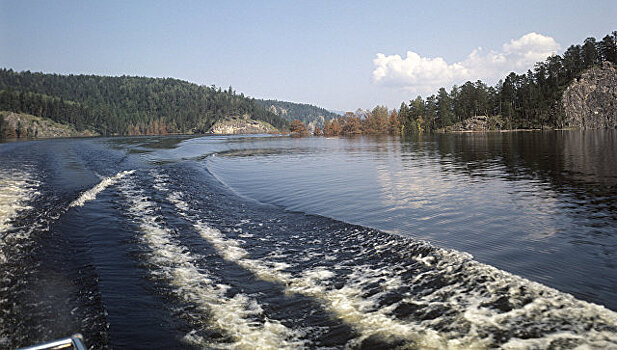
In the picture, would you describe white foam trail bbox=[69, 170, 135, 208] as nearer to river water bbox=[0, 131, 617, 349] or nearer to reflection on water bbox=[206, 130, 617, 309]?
river water bbox=[0, 131, 617, 349]

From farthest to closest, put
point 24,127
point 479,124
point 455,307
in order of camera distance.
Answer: point 24,127 < point 479,124 < point 455,307

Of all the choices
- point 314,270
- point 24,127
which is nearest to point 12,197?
point 314,270

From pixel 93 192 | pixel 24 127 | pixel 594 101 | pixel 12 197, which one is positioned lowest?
pixel 93 192

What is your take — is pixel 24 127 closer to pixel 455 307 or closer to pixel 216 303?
pixel 216 303

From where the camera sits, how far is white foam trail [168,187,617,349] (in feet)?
16.2

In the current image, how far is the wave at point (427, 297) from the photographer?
16.4ft

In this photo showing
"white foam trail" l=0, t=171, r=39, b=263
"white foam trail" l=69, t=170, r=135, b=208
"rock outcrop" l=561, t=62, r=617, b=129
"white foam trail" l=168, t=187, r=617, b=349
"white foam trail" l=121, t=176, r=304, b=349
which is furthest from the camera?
"rock outcrop" l=561, t=62, r=617, b=129

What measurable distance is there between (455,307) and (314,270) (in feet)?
10.1

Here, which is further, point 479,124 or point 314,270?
point 479,124

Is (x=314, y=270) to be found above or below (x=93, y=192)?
below

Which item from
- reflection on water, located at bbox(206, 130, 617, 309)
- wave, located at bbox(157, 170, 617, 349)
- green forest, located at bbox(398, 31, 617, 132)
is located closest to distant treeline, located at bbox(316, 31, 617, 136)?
green forest, located at bbox(398, 31, 617, 132)

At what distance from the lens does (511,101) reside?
17112cm

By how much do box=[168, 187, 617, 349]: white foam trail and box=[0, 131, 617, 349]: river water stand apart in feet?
0.09

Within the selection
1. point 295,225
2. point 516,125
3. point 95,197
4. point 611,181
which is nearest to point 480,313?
point 295,225
